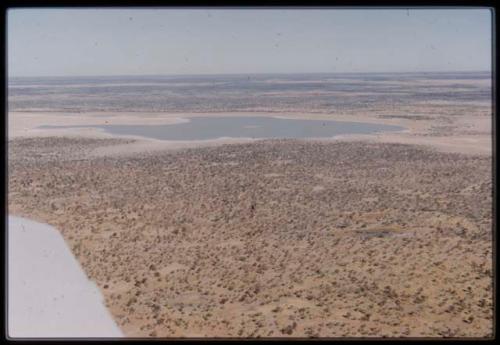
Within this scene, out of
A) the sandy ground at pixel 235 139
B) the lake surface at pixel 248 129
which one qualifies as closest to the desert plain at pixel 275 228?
the sandy ground at pixel 235 139

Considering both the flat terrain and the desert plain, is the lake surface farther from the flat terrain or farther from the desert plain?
the flat terrain

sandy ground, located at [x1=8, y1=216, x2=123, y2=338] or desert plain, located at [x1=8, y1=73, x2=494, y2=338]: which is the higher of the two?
sandy ground, located at [x1=8, y1=216, x2=123, y2=338]

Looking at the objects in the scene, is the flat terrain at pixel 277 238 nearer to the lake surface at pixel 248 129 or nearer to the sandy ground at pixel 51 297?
the sandy ground at pixel 51 297

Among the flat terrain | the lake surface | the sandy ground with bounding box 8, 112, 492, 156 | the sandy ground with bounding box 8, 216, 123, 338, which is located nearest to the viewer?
the sandy ground with bounding box 8, 216, 123, 338

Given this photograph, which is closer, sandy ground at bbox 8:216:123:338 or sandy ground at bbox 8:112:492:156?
sandy ground at bbox 8:216:123:338

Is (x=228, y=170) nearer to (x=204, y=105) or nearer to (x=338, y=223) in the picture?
(x=338, y=223)

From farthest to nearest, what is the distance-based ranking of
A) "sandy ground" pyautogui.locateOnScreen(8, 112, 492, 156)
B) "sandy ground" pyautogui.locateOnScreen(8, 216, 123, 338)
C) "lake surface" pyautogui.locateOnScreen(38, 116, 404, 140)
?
"lake surface" pyautogui.locateOnScreen(38, 116, 404, 140)
"sandy ground" pyautogui.locateOnScreen(8, 112, 492, 156)
"sandy ground" pyautogui.locateOnScreen(8, 216, 123, 338)

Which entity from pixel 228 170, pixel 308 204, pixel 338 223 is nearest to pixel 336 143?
pixel 228 170

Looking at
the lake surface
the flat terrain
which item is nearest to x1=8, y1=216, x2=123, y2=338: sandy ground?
the flat terrain
